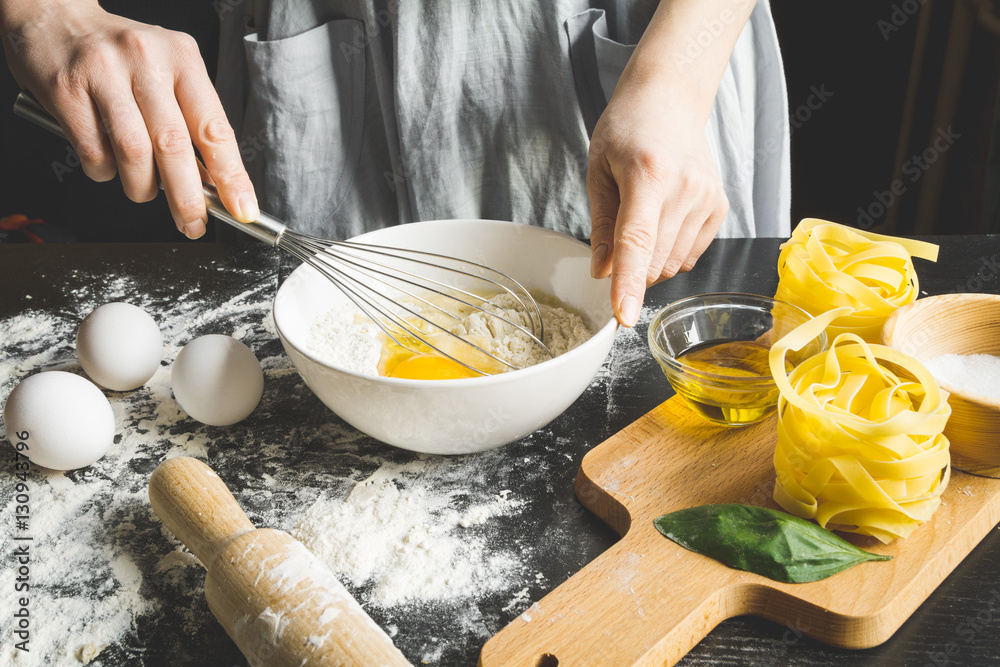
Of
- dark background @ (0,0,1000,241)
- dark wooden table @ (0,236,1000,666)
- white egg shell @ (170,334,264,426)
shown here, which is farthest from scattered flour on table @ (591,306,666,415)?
dark background @ (0,0,1000,241)

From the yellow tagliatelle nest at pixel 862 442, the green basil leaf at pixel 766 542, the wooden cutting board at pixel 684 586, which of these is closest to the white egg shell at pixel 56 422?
the wooden cutting board at pixel 684 586

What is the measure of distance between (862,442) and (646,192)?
0.36m

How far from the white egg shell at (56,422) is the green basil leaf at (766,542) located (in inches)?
25.6

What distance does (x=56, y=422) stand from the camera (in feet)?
2.62

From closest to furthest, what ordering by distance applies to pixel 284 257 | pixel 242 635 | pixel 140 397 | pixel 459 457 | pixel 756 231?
pixel 242 635, pixel 459 457, pixel 140 397, pixel 284 257, pixel 756 231

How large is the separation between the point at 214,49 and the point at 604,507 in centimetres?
149

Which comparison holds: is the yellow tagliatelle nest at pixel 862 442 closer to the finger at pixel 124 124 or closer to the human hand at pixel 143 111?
the human hand at pixel 143 111

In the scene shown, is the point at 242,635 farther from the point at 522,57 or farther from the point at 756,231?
the point at 756,231

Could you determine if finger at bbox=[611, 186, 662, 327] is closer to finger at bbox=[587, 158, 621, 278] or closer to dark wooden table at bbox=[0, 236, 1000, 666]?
finger at bbox=[587, 158, 621, 278]

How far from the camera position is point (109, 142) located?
33.6 inches

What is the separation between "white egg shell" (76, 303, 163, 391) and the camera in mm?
928

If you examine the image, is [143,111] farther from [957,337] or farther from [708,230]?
[957,337]

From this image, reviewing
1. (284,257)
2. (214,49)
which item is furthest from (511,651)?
(214,49)

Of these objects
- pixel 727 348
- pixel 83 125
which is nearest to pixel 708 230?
pixel 727 348
